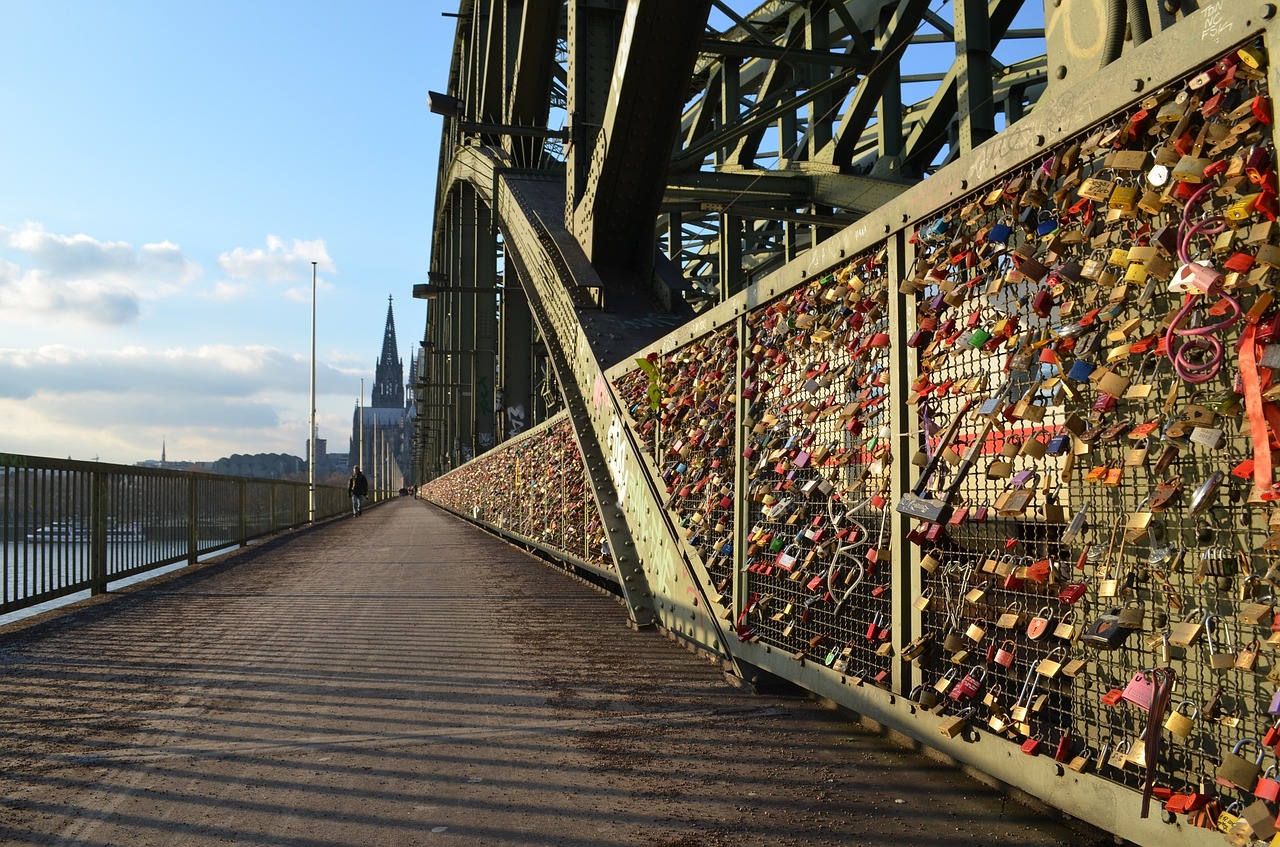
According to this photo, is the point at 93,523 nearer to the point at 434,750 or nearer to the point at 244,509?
the point at 434,750

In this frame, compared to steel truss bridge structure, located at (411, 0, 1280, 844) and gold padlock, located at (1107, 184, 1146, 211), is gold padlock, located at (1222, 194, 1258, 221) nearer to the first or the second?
steel truss bridge structure, located at (411, 0, 1280, 844)

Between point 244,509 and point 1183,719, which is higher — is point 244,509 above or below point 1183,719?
below

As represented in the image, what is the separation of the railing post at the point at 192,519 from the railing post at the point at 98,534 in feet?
11.1

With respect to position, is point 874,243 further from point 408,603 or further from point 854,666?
point 408,603

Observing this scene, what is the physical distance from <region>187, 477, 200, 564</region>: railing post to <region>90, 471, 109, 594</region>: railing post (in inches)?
133

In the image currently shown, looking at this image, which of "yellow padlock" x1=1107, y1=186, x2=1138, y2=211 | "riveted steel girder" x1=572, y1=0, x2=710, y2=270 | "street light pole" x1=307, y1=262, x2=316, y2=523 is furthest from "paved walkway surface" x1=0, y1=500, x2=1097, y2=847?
"street light pole" x1=307, y1=262, x2=316, y2=523

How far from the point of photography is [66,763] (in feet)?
10.7

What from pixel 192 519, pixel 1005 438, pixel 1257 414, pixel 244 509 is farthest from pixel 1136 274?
pixel 244 509

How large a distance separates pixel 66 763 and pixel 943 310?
3.18 metres

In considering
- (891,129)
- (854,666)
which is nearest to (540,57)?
(891,129)

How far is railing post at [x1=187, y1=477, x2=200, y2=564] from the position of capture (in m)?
11.8

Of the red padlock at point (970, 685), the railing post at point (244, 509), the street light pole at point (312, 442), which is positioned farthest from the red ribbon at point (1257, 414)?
the street light pole at point (312, 442)

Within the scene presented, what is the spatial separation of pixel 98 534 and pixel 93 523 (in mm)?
146

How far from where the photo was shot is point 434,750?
342 cm
